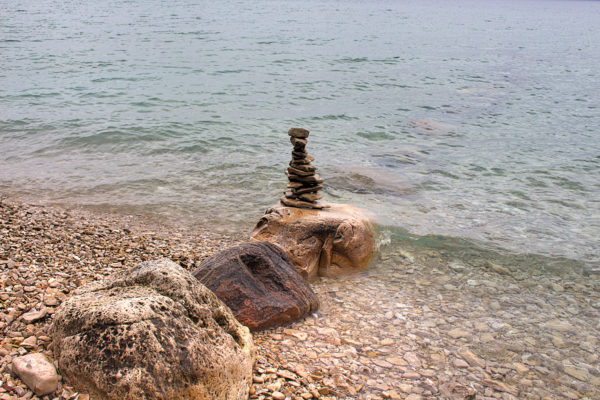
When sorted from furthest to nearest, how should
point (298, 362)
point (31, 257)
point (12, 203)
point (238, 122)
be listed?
point (238, 122) → point (12, 203) → point (31, 257) → point (298, 362)

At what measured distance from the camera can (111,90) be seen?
19078mm

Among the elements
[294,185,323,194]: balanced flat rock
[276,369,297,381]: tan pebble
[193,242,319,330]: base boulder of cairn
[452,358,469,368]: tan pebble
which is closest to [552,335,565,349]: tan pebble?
[452,358,469,368]: tan pebble

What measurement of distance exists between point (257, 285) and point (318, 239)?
1781 millimetres

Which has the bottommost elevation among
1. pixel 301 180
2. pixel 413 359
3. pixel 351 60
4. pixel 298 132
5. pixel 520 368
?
pixel 351 60

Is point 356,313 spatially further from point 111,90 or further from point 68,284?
point 111,90

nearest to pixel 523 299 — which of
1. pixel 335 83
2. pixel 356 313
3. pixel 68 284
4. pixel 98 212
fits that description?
pixel 356 313

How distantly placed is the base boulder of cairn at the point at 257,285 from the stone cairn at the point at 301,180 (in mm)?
1899

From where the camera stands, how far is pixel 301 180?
7.59 m

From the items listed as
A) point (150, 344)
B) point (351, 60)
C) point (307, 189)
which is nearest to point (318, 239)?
point (307, 189)

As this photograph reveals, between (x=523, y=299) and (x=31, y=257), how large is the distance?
598 centimetres

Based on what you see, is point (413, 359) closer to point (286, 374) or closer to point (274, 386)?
point (286, 374)

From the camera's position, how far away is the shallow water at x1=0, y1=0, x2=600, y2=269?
9.49 meters

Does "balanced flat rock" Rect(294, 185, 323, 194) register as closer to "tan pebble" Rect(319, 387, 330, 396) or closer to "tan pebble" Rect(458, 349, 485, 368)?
"tan pebble" Rect(458, 349, 485, 368)

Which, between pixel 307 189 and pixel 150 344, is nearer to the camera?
pixel 150 344
